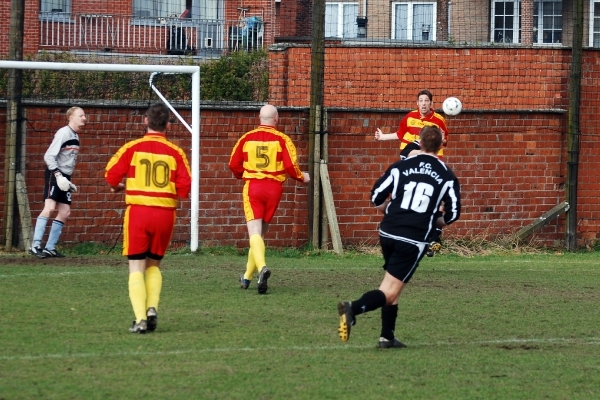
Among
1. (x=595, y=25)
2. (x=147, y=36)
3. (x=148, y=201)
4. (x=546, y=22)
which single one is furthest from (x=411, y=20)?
(x=148, y=201)

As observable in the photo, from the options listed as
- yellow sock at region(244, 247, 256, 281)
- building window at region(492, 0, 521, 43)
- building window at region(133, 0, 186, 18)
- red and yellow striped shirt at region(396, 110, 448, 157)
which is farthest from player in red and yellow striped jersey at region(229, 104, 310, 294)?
building window at region(492, 0, 521, 43)

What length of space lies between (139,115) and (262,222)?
4177mm

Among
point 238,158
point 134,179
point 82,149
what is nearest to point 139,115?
point 82,149

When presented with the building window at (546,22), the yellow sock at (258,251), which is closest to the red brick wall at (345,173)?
the yellow sock at (258,251)

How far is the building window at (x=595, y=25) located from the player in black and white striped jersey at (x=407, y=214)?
16757 mm

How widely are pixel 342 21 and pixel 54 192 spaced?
9668 mm

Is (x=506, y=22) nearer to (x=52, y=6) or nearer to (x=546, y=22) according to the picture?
(x=546, y=22)

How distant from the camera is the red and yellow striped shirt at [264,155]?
10266 mm

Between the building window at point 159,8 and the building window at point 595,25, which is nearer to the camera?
the building window at point 159,8

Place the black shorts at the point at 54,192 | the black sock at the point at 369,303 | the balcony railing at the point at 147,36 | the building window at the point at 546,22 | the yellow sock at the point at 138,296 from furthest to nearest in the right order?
the building window at the point at 546,22 < the balcony railing at the point at 147,36 < the black shorts at the point at 54,192 < the yellow sock at the point at 138,296 < the black sock at the point at 369,303

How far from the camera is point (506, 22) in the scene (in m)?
21.6

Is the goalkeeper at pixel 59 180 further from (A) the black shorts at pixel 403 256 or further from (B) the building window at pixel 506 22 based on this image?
(B) the building window at pixel 506 22

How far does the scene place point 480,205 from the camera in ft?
50.2

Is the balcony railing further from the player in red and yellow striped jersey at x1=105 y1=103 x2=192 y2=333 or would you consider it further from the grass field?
the player in red and yellow striped jersey at x1=105 y1=103 x2=192 y2=333
